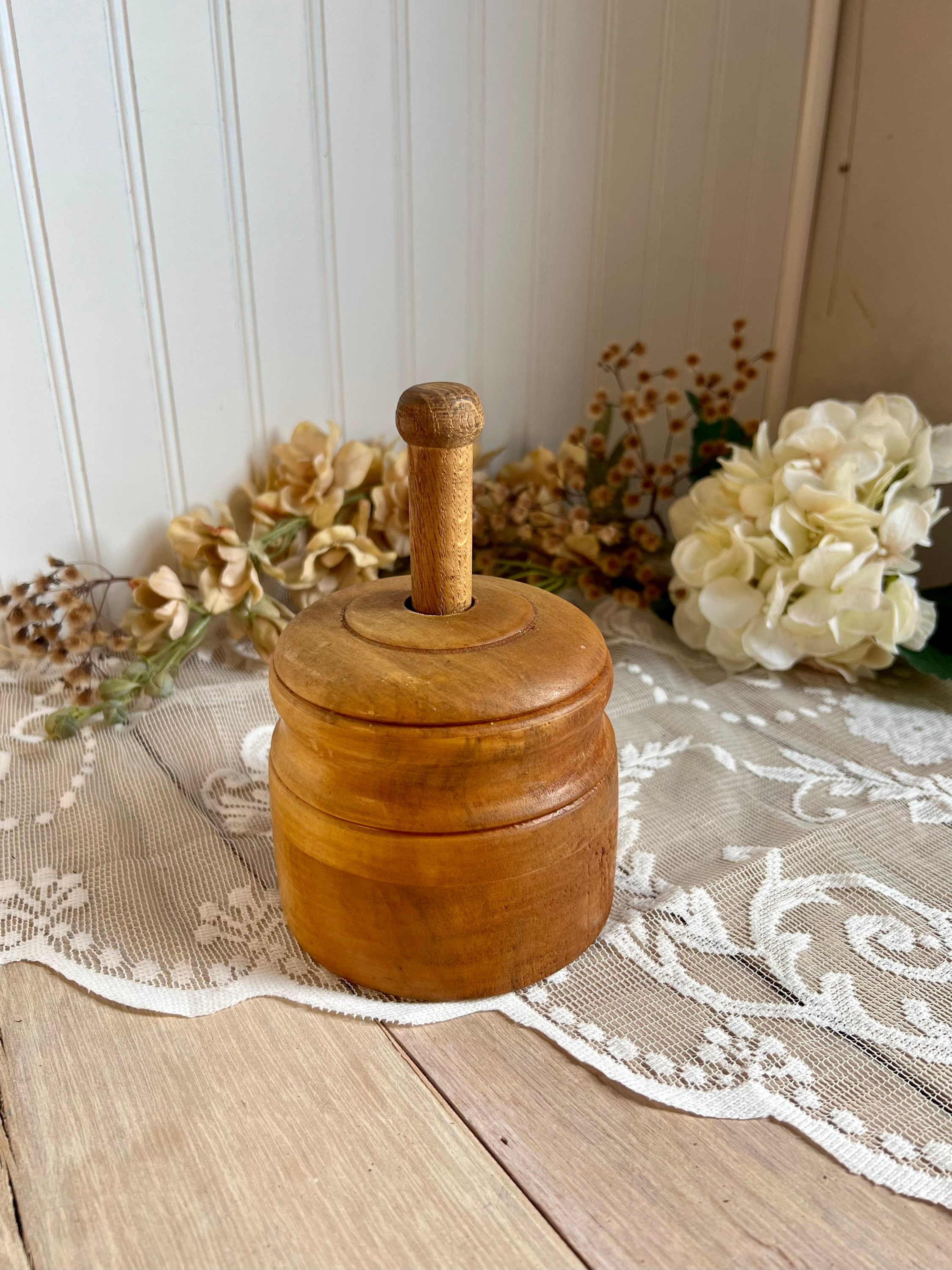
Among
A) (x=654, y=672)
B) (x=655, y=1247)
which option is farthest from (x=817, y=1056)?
(x=654, y=672)

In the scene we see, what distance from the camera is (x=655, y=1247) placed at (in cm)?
40

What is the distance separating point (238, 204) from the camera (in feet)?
2.64

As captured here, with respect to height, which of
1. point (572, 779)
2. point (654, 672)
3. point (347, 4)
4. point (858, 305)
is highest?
point (347, 4)

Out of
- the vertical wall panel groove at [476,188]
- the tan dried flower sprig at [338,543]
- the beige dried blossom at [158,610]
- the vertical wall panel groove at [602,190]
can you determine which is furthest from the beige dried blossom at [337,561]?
the vertical wall panel groove at [602,190]

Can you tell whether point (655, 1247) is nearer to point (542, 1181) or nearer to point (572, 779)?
point (542, 1181)

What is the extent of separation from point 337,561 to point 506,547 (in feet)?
0.63

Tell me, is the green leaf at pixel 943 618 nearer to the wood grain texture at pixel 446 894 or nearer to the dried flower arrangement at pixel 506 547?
the dried flower arrangement at pixel 506 547

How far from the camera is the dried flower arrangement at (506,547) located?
2.61ft

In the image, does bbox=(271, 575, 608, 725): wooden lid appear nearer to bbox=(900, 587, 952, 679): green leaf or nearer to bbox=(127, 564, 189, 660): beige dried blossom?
bbox=(127, 564, 189, 660): beige dried blossom

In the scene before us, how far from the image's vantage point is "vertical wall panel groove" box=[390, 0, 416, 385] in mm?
829

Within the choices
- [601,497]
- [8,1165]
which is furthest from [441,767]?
[601,497]

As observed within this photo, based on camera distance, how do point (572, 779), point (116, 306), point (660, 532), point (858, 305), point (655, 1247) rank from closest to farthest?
point (655, 1247)
point (572, 779)
point (116, 306)
point (858, 305)
point (660, 532)

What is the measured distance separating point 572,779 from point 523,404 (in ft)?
2.03

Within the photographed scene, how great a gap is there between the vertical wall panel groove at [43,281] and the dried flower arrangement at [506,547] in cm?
6
